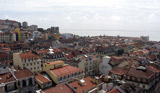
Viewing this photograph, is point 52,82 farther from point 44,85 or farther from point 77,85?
point 77,85

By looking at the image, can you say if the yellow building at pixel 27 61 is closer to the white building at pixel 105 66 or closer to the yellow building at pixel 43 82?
the yellow building at pixel 43 82

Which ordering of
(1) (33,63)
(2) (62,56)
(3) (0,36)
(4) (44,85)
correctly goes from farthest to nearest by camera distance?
1. (3) (0,36)
2. (2) (62,56)
3. (1) (33,63)
4. (4) (44,85)

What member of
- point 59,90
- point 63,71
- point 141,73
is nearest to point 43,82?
point 63,71

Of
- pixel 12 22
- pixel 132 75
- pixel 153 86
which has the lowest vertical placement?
pixel 153 86

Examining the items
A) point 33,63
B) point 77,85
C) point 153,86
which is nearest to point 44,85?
point 77,85

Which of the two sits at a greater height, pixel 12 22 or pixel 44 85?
pixel 12 22

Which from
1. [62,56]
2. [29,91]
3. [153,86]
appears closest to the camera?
[29,91]
